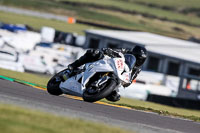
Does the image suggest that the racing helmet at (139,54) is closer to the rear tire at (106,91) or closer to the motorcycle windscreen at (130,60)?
the motorcycle windscreen at (130,60)

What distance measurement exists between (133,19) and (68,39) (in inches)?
1816

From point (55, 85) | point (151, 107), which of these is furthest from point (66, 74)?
point (151, 107)

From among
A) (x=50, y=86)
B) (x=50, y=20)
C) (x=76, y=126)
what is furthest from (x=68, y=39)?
(x=76, y=126)

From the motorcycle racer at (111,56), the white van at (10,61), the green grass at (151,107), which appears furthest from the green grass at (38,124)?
the white van at (10,61)

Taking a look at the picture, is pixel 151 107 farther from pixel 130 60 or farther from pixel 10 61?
pixel 10 61

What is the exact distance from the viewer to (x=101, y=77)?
400 inches

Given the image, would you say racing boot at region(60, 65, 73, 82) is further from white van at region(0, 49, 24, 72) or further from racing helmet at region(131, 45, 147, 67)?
white van at region(0, 49, 24, 72)

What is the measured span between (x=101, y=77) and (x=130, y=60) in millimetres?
890

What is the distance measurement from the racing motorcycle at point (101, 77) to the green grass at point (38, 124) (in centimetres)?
231

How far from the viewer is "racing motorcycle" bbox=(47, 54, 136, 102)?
393 inches

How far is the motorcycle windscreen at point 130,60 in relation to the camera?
10587 millimetres

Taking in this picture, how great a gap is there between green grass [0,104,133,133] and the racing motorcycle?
2308 mm

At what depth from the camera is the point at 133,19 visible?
304ft

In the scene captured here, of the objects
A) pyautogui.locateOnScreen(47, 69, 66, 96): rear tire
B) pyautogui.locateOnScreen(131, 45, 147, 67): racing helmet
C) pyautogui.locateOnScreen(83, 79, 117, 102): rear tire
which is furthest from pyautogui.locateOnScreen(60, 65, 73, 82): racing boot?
pyautogui.locateOnScreen(131, 45, 147, 67): racing helmet
